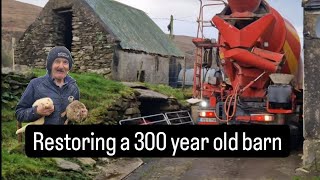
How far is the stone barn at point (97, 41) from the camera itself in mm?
17312

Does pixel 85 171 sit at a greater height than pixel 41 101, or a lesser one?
lesser

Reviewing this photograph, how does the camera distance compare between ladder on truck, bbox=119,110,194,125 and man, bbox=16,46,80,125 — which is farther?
ladder on truck, bbox=119,110,194,125

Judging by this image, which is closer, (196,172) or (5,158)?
(5,158)

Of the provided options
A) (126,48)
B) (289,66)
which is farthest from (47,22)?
(289,66)

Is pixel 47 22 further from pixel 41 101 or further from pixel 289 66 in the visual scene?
pixel 41 101

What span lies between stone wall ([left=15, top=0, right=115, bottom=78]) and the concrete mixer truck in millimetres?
7382

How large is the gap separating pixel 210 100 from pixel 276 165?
104 inches

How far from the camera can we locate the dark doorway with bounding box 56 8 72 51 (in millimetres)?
18741

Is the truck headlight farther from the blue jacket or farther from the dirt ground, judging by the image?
the blue jacket

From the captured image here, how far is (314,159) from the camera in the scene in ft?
26.0

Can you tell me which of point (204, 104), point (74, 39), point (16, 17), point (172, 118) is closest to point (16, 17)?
point (16, 17)

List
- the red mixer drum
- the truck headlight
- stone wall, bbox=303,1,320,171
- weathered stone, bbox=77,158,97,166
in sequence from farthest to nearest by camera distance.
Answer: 1. the truck headlight
2. the red mixer drum
3. weathered stone, bbox=77,158,97,166
4. stone wall, bbox=303,1,320,171

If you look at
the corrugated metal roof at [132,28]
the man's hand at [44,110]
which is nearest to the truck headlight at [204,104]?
the man's hand at [44,110]

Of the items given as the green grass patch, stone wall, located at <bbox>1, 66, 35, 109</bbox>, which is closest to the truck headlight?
the green grass patch
